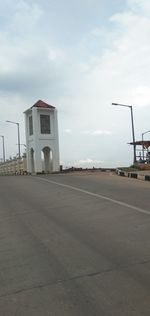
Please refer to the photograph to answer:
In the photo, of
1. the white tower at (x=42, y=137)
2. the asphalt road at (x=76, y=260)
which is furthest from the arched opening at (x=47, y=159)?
the asphalt road at (x=76, y=260)

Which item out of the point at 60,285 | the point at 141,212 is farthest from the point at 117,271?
the point at 141,212

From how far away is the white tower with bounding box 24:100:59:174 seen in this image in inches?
2231

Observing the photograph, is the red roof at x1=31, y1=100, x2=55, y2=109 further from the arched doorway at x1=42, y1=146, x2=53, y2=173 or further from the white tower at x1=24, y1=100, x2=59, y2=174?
the arched doorway at x1=42, y1=146, x2=53, y2=173

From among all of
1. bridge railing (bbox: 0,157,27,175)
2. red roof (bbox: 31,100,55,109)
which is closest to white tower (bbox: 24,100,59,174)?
red roof (bbox: 31,100,55,109)

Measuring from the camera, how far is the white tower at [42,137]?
56.7 metres

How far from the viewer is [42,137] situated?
5691 cm

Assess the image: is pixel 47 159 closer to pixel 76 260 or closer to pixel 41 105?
pixel 41 105

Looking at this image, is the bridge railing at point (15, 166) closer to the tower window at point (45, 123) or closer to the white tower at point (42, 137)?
the white tower at point (42, 137)

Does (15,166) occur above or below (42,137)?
below

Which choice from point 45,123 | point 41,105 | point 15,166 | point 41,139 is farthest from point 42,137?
point 15,166

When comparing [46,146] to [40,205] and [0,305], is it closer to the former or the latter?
[40,205]

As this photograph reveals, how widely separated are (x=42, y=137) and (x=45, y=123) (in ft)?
6.56

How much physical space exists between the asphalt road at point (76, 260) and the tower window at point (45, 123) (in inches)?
1756

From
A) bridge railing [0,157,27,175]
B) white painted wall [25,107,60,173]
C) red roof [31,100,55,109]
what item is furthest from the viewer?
bridge railing [0,157,27,175]
